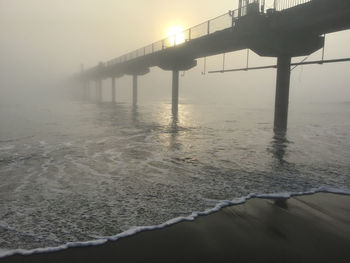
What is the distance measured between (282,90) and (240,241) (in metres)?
22.5

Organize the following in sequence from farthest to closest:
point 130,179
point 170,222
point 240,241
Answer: point 130,179, point 170,222, point 240,241

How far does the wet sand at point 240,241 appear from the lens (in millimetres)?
4711

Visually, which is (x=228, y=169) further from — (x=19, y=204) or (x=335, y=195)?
(x=19, y=204)

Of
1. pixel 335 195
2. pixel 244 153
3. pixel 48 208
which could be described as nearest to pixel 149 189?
pixel 48 208

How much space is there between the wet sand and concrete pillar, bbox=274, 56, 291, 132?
1944 cm

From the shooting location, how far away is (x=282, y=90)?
25.6m

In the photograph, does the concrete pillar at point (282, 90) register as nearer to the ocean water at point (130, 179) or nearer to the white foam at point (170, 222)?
the ocean water at point (130, 179)

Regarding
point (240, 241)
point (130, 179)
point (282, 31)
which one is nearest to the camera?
point (240, 241)

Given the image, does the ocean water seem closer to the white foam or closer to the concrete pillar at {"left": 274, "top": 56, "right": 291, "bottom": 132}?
the white foam

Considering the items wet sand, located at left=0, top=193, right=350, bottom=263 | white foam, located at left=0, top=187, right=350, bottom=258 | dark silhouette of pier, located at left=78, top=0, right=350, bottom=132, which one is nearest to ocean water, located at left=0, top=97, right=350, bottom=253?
white foam, located at left=0, top=187, right=350, bottom=258

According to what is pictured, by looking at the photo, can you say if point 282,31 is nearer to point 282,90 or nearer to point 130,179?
point 282,90

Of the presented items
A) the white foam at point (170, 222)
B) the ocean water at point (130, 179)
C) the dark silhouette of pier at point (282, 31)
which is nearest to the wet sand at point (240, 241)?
the white foam at point (170, 222)

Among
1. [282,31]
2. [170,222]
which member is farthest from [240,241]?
[282,31]

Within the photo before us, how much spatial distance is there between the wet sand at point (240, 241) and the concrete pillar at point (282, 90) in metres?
19.4
